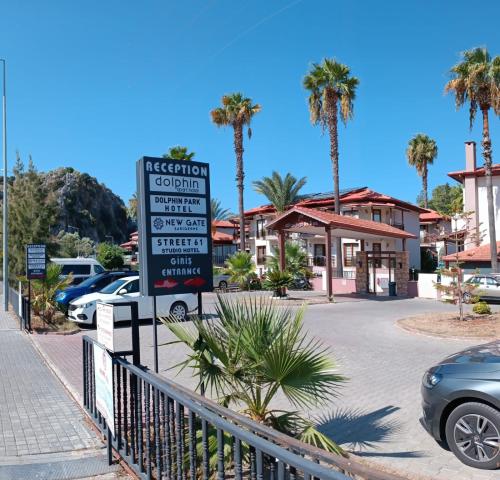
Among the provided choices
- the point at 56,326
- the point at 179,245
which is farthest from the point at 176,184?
the point at 56,326

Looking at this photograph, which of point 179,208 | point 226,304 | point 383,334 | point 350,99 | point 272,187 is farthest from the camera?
→ point 272,187

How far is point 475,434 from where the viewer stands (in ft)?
16.9

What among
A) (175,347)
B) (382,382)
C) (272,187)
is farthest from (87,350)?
(272,187)

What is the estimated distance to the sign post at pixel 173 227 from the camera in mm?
A: 5559

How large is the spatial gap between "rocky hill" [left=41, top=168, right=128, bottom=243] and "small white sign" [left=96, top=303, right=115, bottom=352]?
84.0m

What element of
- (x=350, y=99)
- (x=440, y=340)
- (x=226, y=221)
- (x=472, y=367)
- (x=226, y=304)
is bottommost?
(x=440, y=340)

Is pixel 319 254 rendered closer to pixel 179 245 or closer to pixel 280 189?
pixel 280 189

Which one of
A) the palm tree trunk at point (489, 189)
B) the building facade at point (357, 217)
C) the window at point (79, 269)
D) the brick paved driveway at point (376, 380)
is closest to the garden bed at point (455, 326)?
the brick paved driveway at point (376, 380)

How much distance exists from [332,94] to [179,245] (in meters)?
34.3

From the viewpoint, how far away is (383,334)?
14922 mm

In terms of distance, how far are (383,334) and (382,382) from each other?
6.24 m

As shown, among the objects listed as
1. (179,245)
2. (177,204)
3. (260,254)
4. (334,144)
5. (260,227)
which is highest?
(334,144)

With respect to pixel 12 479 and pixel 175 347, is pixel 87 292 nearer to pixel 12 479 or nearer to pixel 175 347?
A: pixel 175 347

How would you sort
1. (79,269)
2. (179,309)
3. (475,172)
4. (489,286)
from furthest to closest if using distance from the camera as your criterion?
(475,172) < (79,269) < (489,286) < (179,309)
